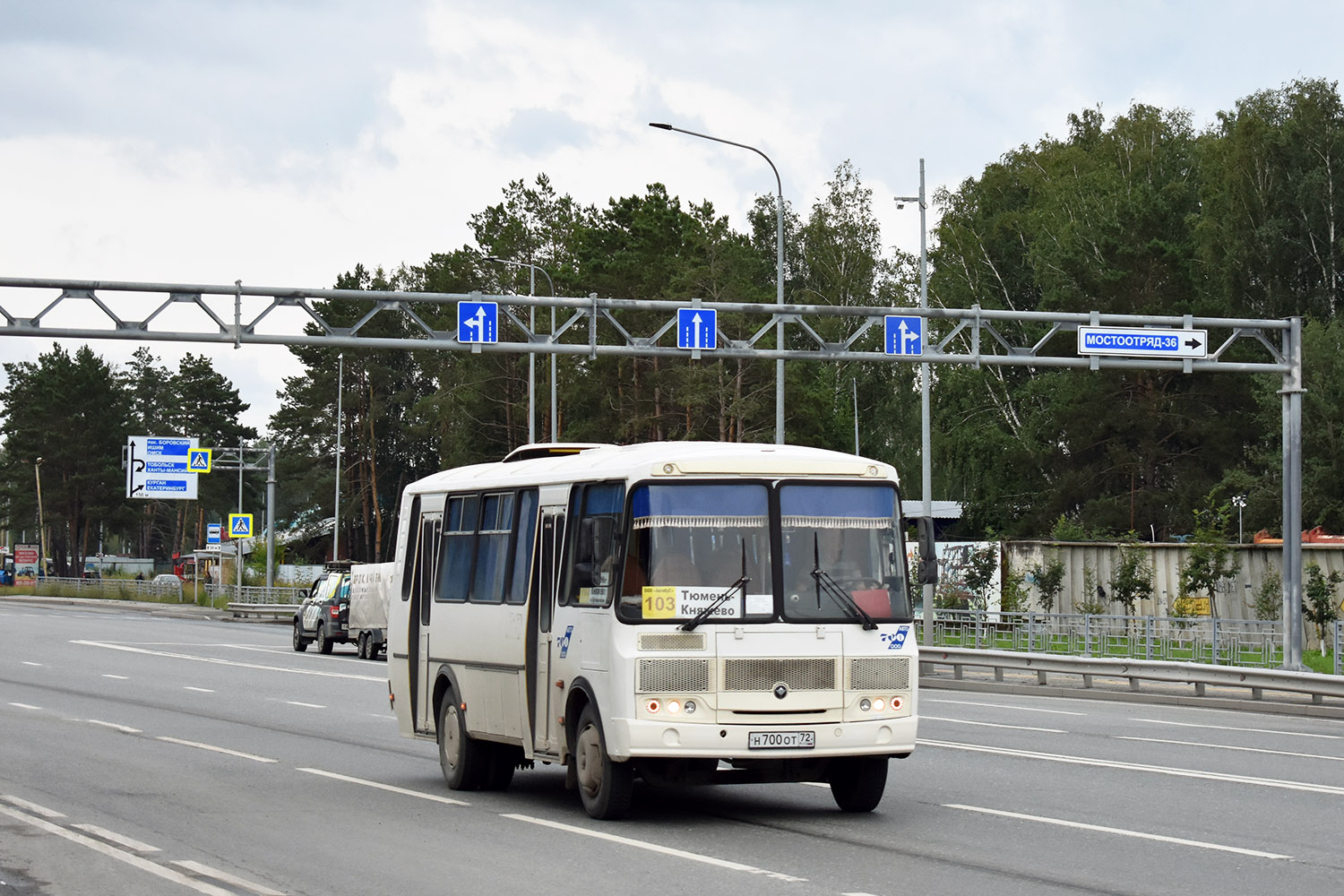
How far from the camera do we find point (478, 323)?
30234 mm

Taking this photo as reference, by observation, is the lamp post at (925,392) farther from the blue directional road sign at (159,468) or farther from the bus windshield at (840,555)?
the blue directional road sign at (159,468)

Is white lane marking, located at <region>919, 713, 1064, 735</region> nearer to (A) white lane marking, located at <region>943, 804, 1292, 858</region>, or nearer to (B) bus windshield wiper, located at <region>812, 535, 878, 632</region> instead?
(A) white lane marking, located at <region>943, 804, 1292, 858</region>

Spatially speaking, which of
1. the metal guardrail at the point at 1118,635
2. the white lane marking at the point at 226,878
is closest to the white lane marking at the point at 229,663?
the metal guardrail at the point at 1118,635

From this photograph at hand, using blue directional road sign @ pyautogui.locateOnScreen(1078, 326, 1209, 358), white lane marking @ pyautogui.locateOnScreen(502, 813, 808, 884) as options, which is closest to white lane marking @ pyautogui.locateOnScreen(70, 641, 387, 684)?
blue directional road sign @ pyautogui.locateOnScreen(1078, 326, 1209, 358)

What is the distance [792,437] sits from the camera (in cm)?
7394

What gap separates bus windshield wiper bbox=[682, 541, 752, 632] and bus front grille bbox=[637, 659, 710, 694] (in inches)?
9.4

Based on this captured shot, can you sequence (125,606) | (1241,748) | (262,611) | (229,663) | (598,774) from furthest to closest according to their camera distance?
(125,606), (262,611), (229,663), (1241,748), (598,774)

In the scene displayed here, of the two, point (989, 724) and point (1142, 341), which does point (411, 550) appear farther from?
point (1142, 341)

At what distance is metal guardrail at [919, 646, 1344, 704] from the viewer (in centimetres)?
2542

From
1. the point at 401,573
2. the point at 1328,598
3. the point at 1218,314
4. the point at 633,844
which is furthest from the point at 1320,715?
the point at 1218,314

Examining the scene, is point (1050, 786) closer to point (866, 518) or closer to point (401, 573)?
point (866, 518)

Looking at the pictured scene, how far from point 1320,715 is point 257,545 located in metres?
90.6

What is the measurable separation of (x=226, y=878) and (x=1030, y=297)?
70.6 metres

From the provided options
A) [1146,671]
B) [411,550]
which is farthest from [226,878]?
[1146,671]
